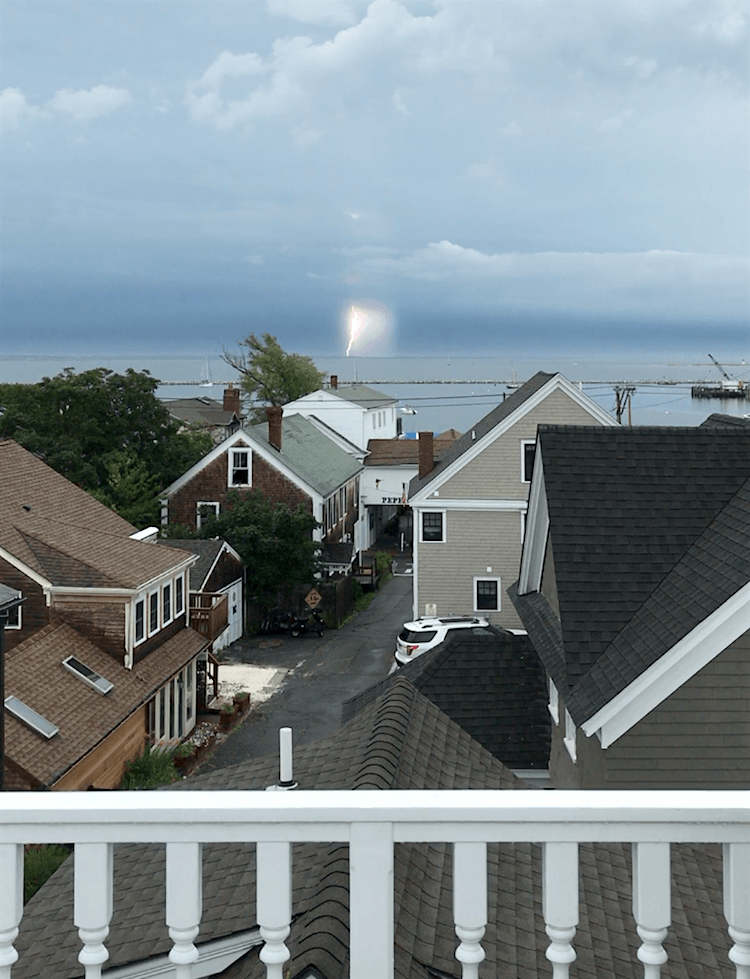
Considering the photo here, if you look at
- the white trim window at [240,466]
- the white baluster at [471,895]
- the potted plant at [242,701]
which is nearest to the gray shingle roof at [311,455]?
the white trim window at [240,466]

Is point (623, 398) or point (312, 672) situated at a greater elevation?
point (623, 398)

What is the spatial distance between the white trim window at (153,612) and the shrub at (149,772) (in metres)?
3.25

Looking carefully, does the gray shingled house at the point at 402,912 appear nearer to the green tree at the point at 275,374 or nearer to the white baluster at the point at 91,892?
the white baluster at the point at 91,892

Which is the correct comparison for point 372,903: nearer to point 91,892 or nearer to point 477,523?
point 91,892

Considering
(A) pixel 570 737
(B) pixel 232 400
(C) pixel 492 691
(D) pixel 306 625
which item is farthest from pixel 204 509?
(A) pixel 570 737

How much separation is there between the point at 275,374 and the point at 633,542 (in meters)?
71.7

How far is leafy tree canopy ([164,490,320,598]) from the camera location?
34.0 meters

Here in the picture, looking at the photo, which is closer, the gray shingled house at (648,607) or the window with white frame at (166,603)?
the gray shingled house at (648,607)

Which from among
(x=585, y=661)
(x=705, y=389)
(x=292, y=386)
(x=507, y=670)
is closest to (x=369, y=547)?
(x=292, y=386)

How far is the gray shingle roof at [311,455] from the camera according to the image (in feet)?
127

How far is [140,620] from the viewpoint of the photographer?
20.8 meters

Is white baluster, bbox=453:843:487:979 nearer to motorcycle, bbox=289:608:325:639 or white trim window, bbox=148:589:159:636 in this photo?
white trim window, bbox=148:589:159:636

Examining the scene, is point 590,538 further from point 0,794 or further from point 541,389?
point 541,389

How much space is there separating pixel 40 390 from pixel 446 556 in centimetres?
2008
